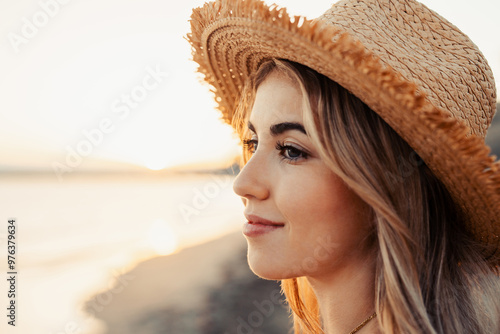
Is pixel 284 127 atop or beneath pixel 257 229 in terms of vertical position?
atop

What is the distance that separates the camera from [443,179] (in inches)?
62.9

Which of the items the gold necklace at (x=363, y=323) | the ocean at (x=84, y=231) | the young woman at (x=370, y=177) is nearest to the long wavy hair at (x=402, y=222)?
the young woman at (x=370, y=177)

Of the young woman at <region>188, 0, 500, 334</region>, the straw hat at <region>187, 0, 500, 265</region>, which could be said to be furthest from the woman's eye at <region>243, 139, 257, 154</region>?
the straw hat at <region>187, 0, 500, 265</region>

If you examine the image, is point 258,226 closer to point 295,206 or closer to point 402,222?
point 295,206

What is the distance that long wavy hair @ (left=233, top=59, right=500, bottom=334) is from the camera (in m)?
1.55

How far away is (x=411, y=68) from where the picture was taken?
1528 mm

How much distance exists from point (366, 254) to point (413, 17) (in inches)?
36.2

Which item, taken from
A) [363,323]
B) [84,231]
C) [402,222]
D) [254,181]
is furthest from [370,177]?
[84,231]

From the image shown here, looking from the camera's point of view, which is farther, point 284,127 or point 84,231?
point 84,231

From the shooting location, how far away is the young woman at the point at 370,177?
151 cm

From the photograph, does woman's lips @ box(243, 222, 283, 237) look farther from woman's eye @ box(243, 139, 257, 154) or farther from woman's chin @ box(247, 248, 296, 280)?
woman's eye @ box(243, 139, 257, 154)

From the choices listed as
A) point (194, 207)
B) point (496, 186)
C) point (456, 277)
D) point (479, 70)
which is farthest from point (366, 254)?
point (194, 207)

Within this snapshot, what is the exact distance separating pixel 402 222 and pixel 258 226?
0.52 metres

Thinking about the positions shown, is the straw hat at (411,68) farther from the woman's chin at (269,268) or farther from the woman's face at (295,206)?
the woman's chin at (269,268)
